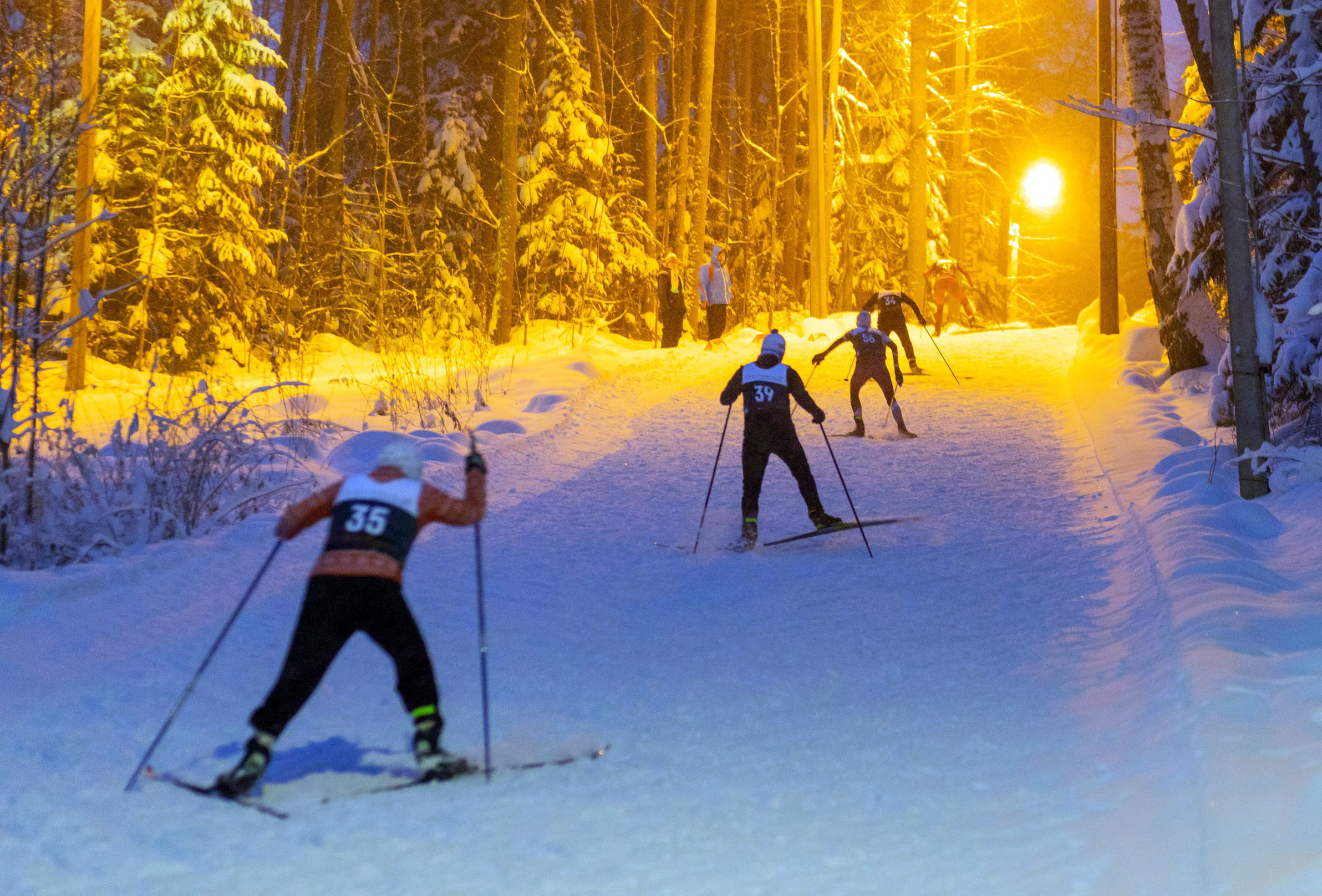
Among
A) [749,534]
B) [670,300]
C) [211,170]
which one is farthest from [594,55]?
[749,534]

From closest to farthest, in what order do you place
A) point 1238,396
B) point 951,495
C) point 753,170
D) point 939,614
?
point 939,614, point 1238,396, point 951,495, point 753,170

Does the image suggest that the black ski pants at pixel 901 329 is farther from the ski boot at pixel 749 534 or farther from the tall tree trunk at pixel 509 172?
the tall tree trunk at pixel 509 172

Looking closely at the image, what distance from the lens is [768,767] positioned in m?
5.47

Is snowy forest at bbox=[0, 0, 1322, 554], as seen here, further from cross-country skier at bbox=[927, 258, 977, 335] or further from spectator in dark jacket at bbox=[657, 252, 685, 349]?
spectator in dark jacket at bbox=[657, 252, 685, 349]

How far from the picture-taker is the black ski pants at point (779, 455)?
10.3 m

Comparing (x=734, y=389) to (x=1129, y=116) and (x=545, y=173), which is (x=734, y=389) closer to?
(x=1129, y=116)

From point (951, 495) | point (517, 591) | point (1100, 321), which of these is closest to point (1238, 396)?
point (951, 495)

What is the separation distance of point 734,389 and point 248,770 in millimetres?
6388

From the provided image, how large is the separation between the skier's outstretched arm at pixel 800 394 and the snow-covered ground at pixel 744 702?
117cm

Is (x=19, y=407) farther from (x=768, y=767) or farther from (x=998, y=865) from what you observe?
(x=998, y=865)

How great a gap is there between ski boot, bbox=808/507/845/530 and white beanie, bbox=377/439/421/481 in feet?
17.1

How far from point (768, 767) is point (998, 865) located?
54.3 inches

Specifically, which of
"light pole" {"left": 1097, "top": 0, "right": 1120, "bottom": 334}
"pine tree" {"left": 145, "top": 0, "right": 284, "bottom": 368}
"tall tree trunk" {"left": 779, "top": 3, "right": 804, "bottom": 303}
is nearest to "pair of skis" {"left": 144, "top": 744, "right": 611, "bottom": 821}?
"pine tree" {"left": 145, "top": 0, "right": 284, "bottom": 368}

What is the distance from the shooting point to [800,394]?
10312 millimetres
